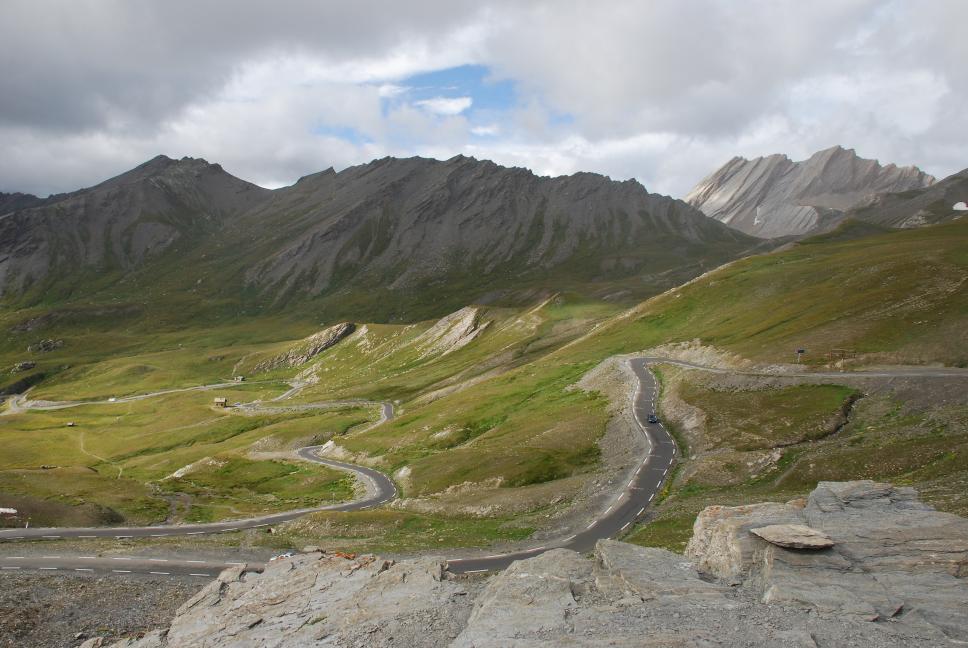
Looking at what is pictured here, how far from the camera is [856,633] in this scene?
20.4 meters

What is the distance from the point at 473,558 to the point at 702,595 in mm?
26711

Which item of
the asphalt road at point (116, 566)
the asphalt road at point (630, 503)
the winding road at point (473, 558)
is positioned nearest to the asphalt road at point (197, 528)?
the winding road at point (473, 558)

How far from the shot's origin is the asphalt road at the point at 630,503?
156ft

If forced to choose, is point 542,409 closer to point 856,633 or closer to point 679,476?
point 679,476

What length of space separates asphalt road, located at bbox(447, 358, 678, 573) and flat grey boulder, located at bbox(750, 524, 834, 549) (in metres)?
22.7

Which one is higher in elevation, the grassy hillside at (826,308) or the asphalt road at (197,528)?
the grassy hillside at (826,308)

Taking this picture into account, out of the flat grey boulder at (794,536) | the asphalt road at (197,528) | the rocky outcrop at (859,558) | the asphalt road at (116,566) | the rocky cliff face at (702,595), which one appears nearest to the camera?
the rocky cliff face at (702,595)

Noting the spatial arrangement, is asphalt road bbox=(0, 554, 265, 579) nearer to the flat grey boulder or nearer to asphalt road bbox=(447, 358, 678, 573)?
asphalt road bbox=(447, 358, 678, 573)

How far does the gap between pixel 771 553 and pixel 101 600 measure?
148 feet

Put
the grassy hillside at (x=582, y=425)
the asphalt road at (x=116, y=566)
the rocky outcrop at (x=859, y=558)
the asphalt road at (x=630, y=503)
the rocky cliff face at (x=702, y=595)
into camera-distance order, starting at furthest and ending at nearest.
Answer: the grassy hillside at (x=582, y=425), the asphalt road at (x=116, y=566), the asphalt road at (x=630, y=503), the rocky outcrop at (x=859, y=558), the rocky cliff face at (x=702, y=595)

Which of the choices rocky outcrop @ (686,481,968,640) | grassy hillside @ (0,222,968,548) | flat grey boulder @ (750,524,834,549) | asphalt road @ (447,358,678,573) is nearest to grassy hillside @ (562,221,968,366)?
grassy hillside @ (0,222,968,548)

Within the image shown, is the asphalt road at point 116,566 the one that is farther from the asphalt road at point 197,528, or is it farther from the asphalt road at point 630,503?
the asphalt road at point 630,503

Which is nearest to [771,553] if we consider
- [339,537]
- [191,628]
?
[191,628]

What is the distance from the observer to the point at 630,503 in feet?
186
